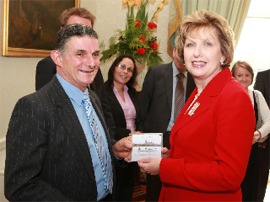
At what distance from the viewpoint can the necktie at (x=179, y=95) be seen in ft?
11.2

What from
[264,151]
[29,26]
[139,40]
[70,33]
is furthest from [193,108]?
[139,40]

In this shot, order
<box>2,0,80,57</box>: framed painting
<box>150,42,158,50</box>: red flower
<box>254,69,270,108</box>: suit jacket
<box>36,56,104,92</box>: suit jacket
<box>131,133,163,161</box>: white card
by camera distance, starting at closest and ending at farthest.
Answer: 1. <box>131,133,163,161</box>: white card
2. <box>36,56,104,92</box>: suit jacket
3. <box>2,0,80,57</box>: framed painting
4. <box>254,69,270,108</box>: suit jacket
5. <box>150,42,158,50</box>: red flower

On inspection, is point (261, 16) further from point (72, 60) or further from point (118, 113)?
point (72, 60)

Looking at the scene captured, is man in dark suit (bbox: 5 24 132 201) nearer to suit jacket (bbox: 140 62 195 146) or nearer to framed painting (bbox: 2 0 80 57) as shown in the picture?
suit jacket (bbox: 140 62 195 146)

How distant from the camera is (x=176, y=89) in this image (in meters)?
3.47

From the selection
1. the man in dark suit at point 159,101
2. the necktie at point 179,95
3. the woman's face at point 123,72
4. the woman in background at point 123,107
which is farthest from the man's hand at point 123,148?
the woman's face at point 123,72

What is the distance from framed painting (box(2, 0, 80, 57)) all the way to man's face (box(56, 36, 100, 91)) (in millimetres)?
1667

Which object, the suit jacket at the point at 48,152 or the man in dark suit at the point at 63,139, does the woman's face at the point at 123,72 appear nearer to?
the man in dark suit at the point at 63,139

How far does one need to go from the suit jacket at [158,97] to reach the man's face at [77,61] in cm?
176

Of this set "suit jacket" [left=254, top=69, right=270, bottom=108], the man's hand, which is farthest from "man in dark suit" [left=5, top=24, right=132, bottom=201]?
"suit jacket" [left=254, top=69, right=270, bottom=108]

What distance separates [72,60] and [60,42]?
0.13 meters

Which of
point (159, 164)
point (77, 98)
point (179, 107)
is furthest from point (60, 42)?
point (179, 107)

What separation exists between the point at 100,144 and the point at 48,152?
37 cm

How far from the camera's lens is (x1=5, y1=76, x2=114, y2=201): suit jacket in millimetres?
1398
